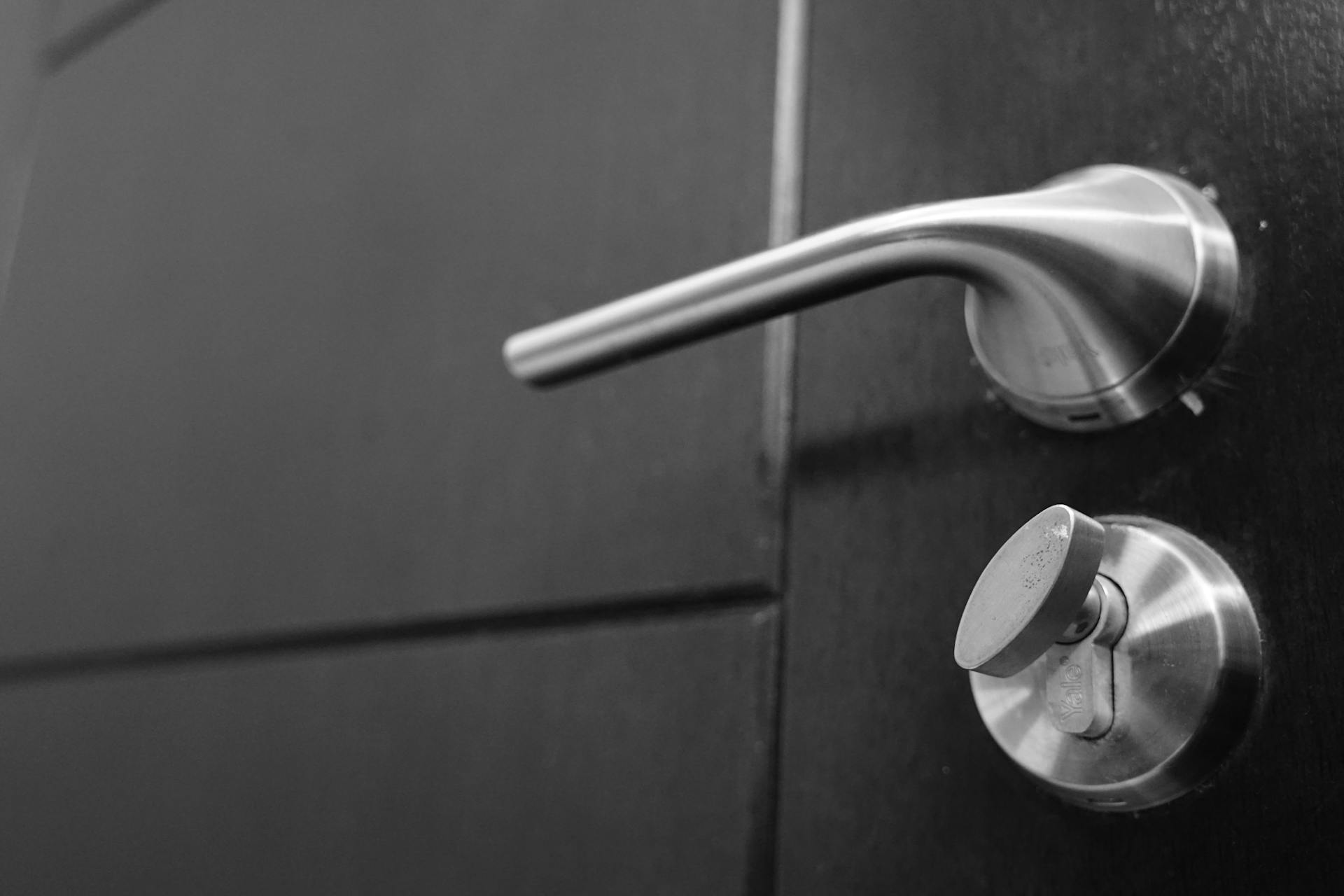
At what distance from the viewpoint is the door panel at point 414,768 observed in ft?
0.98

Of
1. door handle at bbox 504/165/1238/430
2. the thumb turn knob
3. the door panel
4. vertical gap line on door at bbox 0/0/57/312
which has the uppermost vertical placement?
vertical gap line on door at bbox 0/0/57/312

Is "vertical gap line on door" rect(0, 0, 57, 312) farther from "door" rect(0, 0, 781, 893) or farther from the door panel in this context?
the door panel

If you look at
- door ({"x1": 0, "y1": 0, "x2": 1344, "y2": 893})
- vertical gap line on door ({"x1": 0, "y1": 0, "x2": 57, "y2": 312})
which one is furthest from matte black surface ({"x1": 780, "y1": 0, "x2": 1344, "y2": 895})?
vertical gap line on door ({"x1": 0, "y1": 0, "x2": 57, "y2": 312})

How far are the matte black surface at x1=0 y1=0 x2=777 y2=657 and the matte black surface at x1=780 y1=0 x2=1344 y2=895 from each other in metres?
0.04

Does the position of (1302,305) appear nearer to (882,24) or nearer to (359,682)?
(882,24)

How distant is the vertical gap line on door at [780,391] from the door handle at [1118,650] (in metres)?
A: 0.07

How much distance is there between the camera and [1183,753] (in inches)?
7.9

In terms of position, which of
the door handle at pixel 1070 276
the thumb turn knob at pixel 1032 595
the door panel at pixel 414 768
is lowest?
the door panel at pixel 414 768

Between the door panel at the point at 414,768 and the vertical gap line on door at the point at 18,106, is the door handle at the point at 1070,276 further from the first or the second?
the vertical gap line on door at the point at 18,106

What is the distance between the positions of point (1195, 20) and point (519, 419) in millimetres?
211

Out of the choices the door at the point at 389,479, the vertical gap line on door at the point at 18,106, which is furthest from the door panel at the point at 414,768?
the vertical gap line on door at the point at 18,106

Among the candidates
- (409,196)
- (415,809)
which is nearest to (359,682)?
(415,809)

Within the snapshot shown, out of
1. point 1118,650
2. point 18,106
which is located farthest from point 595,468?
point 18,106

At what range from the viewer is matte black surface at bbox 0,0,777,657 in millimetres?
343
